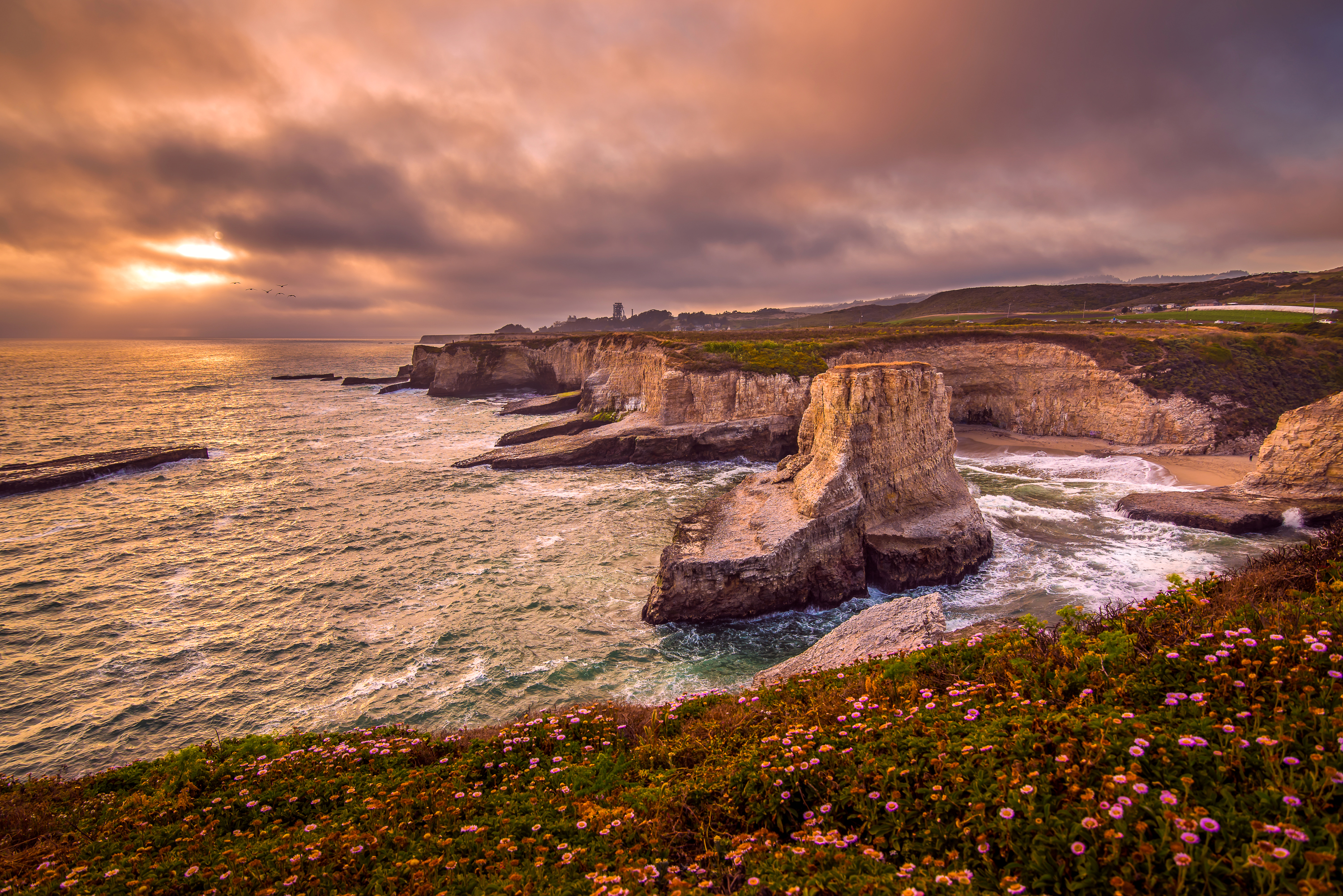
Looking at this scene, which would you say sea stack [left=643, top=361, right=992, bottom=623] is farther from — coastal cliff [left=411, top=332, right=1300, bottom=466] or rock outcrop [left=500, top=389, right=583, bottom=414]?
rock outcrop [left=500, top=389, right=583, bottom=414]

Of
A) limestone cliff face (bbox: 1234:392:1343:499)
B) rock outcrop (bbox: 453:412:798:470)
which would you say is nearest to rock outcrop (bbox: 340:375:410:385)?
rock outcrop (bbox: 453:412:798:470)

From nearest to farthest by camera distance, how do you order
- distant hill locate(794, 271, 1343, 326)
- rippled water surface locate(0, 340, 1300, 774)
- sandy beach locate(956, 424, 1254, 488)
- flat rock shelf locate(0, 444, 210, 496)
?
rippled water surface locate(0, 340, 1300, 774), sandy beach locate(956, 424, 1254, 488), flat rock shelf locate(0, 444, 210, 496), distant hill locate(794, 271, 1343, 326)

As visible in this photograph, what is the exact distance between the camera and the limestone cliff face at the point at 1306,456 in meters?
22.3

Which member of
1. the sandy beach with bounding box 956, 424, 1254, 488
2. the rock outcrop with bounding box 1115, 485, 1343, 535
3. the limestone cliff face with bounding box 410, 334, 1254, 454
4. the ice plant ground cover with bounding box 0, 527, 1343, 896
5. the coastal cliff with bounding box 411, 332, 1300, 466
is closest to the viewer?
the ice plant ground cover with bounding box 0, 527, 1343, 896

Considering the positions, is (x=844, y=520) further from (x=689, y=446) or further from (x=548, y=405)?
(x=548, y=405)

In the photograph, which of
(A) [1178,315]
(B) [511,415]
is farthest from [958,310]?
(B) [511,415]

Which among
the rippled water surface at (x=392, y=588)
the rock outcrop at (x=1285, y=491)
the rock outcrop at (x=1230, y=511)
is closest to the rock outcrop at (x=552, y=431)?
the rippled water surface at (x=392, y=588)

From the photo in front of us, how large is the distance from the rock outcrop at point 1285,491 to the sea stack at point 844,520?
31.1ft

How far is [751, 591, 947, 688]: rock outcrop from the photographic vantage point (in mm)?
11453

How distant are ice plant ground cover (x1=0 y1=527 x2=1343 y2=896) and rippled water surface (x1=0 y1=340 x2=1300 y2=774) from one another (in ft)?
25.2

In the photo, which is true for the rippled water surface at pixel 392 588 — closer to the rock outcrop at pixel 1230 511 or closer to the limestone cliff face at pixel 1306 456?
the rock outcrop at pixel 1230 511

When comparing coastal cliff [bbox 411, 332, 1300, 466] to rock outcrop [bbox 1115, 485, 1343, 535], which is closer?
rock outcrop [bbox 1115, 485, 1343, 535]

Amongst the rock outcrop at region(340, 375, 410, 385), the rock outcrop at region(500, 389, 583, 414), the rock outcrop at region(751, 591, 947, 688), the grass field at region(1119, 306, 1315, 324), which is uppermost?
the grass field at region(1119, 306, 1315, 324)

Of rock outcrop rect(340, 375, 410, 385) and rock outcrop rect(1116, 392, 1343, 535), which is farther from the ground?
rock outcrop rect(340, 375, 410, 385)
